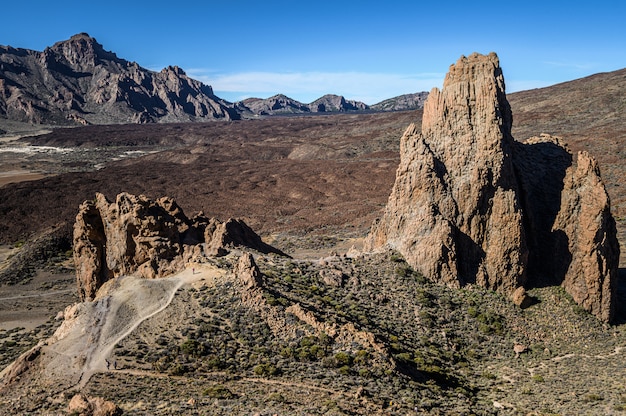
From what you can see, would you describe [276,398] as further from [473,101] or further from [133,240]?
[473,101]

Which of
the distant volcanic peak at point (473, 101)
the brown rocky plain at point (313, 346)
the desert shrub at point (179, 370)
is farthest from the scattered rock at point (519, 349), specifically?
the desert shrub at point (179, 370)

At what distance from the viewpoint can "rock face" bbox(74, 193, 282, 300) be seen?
3366 cm

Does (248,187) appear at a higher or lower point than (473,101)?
lower

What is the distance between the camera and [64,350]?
24969mm

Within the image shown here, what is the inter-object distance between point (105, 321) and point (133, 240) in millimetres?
8471

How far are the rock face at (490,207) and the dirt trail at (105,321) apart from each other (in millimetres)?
16204

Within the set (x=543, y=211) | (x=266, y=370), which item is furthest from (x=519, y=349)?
(x=266, y=370)

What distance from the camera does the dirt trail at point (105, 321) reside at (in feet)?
77.6

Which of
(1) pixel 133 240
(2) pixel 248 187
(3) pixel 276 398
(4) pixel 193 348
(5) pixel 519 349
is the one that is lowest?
(5) pixel 519 349

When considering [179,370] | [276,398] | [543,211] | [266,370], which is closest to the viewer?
[276,398]

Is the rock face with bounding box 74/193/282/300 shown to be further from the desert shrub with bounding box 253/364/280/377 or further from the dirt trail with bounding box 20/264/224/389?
the desert shrub with bounding box 253/364/280/377

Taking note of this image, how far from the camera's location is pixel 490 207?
32.9m

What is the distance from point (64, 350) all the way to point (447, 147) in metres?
29.9

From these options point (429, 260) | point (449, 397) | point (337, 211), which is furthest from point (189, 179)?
point (449, 397)
